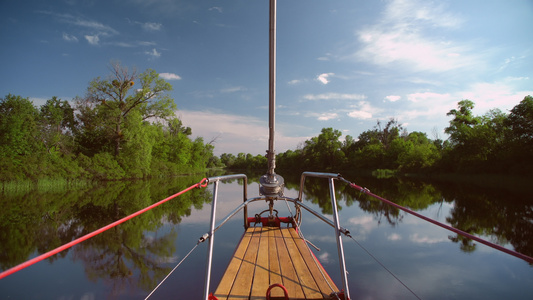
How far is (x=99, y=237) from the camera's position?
295 inches

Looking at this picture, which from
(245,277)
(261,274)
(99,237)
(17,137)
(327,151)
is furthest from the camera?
(327,151)

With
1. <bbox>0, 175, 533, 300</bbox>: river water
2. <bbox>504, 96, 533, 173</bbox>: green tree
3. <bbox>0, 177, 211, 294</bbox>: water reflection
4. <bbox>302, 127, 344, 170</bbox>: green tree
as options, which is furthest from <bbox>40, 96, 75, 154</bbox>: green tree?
<bbox>302, 127, 344, 170</bbox>: green tree

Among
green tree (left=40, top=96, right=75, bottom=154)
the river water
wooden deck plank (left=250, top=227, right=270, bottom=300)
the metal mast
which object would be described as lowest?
the river water

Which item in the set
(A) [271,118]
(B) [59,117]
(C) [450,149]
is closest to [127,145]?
(B) [59,117]

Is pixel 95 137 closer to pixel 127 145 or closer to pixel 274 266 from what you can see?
pixel 127 145

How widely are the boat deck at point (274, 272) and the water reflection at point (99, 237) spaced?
258 centimetres

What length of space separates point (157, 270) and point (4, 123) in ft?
83.1

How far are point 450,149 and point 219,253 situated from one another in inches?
1480

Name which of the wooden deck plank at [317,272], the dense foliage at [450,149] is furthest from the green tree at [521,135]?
the wooden deck plank at [317,272]

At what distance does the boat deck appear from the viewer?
2.42 metres

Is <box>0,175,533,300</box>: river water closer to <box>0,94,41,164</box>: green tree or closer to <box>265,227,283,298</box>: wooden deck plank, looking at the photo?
<box>265,227,283,298</box>: wooden deck plank

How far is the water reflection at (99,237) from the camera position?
5418 millimetres

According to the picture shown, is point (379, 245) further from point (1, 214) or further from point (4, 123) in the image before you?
point (4, 123)

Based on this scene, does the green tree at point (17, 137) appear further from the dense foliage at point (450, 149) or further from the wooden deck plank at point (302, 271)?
the dense foliage at point (450, 149)
